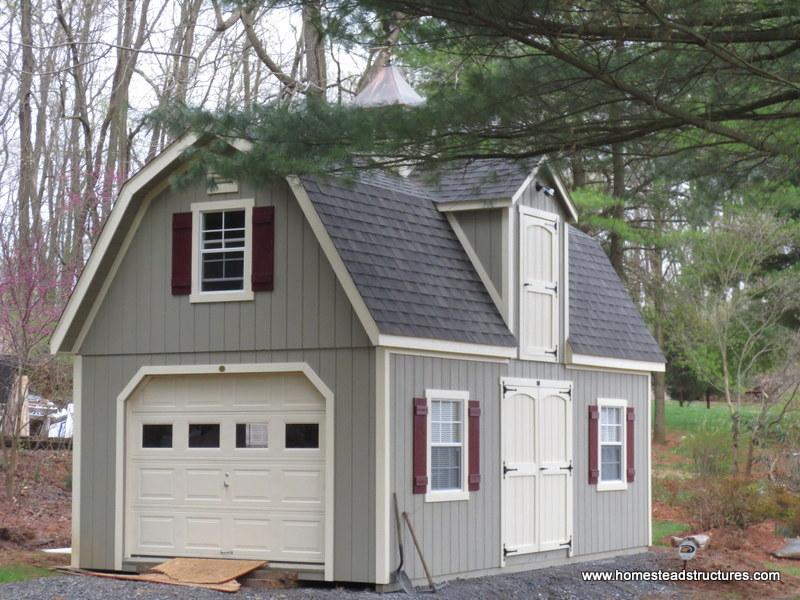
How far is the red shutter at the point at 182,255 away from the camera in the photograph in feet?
47.7

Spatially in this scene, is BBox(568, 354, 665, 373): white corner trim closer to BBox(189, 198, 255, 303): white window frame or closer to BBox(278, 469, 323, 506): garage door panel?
BBox(278, 469, 323, 506): garage door panel

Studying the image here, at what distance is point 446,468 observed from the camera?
47.3ft

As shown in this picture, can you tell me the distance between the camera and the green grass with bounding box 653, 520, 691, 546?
2085cm

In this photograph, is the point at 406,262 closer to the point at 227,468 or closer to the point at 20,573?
the point at 227,468

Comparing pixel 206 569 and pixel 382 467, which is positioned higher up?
pixel 382 467

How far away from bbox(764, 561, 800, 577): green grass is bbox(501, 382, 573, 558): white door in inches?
A: 114

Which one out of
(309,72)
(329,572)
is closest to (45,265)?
(309,72)

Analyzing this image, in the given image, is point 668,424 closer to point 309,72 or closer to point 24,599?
point 309,72

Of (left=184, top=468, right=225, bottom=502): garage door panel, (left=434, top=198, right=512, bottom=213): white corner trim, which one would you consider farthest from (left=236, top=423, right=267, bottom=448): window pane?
(left=434, top=198, right=512, bottom=213): white corner trim

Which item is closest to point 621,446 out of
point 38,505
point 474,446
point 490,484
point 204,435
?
point 490,484

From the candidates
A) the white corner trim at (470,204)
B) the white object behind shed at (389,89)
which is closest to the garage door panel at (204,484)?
the white corner trim at (470,204)

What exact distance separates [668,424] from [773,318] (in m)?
10.6

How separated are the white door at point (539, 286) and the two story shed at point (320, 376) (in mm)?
38

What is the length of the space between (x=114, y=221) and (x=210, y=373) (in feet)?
6.83
